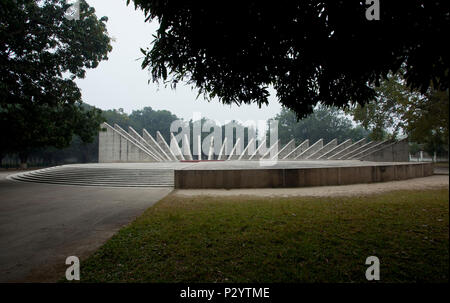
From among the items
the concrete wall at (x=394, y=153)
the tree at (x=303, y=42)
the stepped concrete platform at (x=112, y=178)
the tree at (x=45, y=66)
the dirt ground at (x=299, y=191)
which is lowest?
the dirt ground at (x=299, y=191)

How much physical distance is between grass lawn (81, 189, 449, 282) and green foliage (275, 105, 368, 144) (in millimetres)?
57849

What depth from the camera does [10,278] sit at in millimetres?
2863

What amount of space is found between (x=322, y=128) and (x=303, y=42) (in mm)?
63285

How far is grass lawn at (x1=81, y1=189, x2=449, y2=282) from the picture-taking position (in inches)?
Answer: 110

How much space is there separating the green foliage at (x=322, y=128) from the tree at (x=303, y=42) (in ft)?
191

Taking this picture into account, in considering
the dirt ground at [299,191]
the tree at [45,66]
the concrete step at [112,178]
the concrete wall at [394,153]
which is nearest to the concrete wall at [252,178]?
the dirt ground at [299,191]

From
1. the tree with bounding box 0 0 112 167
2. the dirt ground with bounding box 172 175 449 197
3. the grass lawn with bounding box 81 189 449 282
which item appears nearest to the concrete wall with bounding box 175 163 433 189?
the dirt ground with bounding box 172 175 449 197

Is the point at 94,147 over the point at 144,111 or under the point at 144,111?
under

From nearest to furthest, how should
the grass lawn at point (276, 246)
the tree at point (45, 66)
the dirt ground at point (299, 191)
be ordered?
the grass lawn at point (276, 246) < the dirt ground at point (299, 191) < the tree at point (45, 66)

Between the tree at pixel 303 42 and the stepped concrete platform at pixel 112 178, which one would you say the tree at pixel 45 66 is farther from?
the tree at pixel 303 42

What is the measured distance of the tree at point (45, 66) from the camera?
10.9 metres
